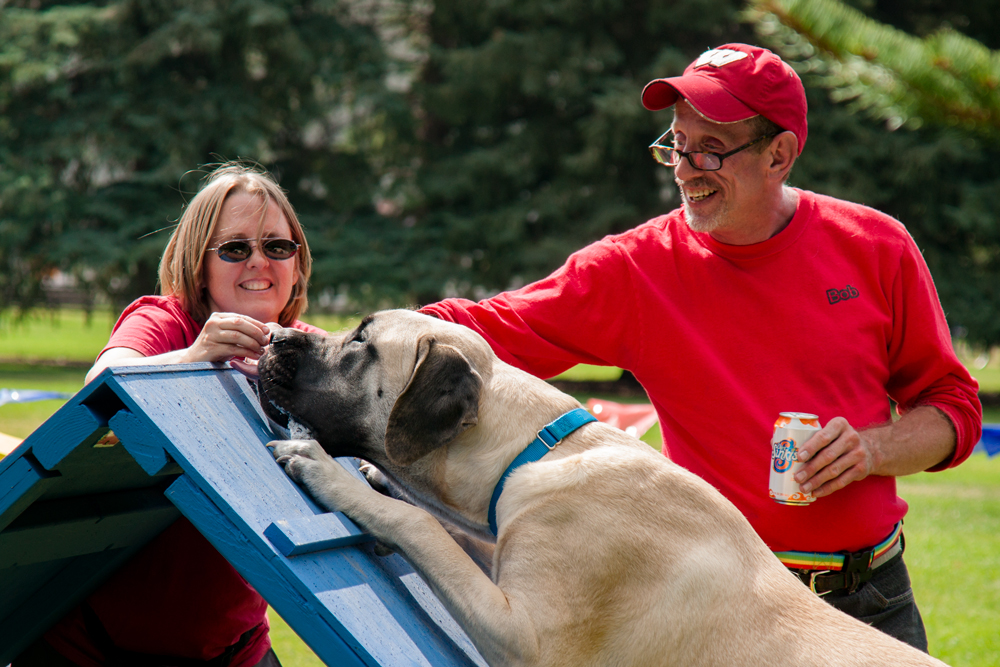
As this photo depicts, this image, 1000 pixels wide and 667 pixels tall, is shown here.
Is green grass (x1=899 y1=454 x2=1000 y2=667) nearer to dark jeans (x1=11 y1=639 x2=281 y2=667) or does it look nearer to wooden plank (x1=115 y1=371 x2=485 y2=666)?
wooden plank (x1=115 y1=371 x2=485 y2=666)

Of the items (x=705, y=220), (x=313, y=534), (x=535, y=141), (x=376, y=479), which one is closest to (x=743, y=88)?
(x=705, y=220)

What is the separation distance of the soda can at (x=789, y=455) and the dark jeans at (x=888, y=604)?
1.76 feet

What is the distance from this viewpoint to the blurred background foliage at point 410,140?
18.8 meters

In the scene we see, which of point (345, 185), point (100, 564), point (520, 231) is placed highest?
point (100, 564)

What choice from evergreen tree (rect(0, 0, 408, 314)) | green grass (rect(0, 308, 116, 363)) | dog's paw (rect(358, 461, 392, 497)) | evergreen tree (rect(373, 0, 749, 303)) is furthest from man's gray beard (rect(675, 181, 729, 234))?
green grass (rect(0, 308, 116, 363))

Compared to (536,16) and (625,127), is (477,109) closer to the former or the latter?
(536,16)

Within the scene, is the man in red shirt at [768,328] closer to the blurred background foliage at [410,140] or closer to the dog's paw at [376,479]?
the dog's paw at [376,479]

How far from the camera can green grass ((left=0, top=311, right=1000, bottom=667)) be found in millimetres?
5820

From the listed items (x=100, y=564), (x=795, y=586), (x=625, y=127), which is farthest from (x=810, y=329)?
(x=625, y=127)

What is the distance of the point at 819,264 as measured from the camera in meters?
3.35

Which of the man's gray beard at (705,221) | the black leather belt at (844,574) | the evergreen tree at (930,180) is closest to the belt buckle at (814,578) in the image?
the black leather belt at (844,574)

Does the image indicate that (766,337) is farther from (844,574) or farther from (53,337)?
(53,337)

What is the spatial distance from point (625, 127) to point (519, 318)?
1595 centimetres

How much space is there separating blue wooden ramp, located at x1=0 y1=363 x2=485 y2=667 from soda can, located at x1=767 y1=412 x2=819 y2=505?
1189 millimetres
